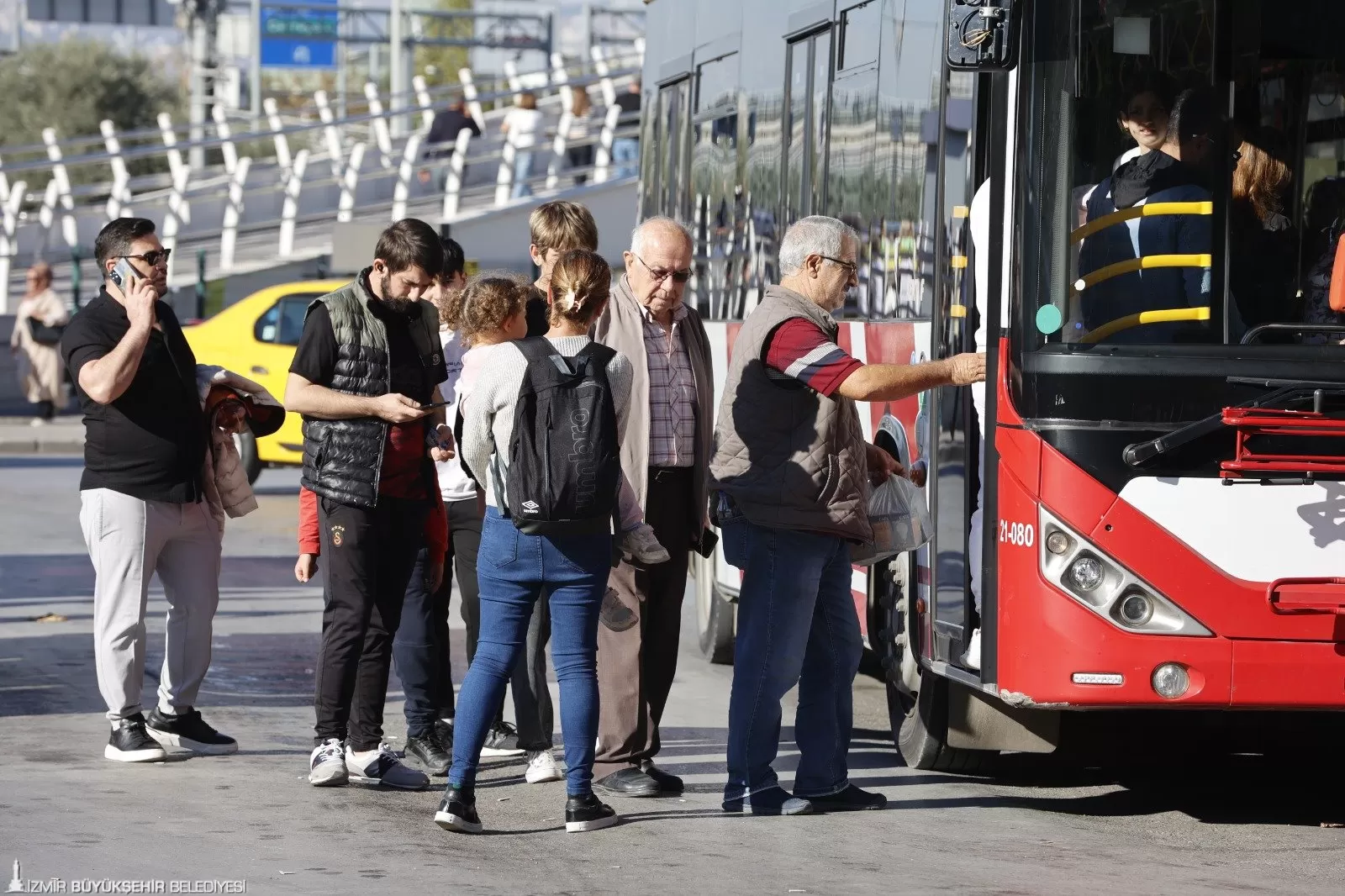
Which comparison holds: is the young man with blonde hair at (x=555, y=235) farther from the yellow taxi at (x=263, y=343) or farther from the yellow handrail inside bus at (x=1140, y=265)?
the yellow taxi at (x=263, y=343)

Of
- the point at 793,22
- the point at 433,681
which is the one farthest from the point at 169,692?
the point at 793,22

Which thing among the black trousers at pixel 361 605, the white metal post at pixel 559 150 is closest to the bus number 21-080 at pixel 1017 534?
the black trousers at pixel 361 605

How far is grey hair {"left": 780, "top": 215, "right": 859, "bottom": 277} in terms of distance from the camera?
728 centimetres

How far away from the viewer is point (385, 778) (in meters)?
7.79

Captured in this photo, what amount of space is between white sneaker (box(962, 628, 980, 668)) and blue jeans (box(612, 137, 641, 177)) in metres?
21.9

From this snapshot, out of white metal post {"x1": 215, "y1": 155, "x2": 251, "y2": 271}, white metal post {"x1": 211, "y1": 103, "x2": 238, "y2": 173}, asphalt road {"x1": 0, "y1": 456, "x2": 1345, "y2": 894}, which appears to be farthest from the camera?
white metal post {"x1": 211, "y1": 103, "x2": 238, "y2": 173}

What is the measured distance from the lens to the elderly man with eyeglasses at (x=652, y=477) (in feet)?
25.0

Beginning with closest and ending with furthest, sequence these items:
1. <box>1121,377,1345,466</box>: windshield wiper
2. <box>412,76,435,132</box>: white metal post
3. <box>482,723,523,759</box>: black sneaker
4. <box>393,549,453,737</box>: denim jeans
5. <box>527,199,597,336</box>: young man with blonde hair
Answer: <box>1121,377,1345,466</box>: windshield wiper
<box>527,199,597,336</box>: young man with blonde hair
<box>393,549,453,737</box>: denim jeans
<box>482,723,523,759</box>: black sneaker
<box>412,76,435,132</box>: white metal post

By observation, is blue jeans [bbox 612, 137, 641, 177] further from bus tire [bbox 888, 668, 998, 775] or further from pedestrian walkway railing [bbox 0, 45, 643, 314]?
bus tire [bbox 888, 668, 998, 775]

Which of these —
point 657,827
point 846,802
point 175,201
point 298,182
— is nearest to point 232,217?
point 175,201

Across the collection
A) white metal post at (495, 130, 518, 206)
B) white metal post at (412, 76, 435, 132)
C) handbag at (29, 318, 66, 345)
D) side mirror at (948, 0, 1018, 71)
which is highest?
white metal post at (412, 76, 435, 132)

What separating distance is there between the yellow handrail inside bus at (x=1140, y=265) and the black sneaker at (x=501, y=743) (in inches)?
111

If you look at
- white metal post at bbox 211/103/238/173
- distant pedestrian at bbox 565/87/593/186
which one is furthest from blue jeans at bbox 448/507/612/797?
white metal post at bbox 211/103/238/173

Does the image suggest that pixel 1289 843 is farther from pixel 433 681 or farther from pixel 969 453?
pixel 433 681
